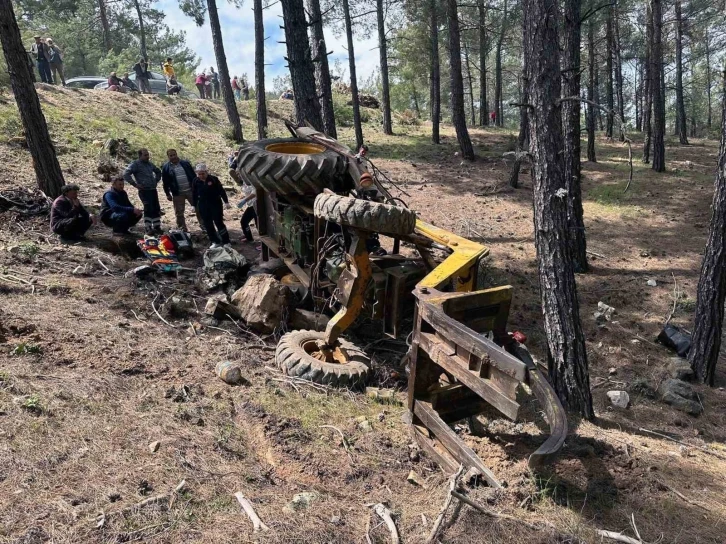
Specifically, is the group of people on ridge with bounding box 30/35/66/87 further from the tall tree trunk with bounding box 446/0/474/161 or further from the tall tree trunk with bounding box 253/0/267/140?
the tall tree trunk with bounding box 446/0/474/161

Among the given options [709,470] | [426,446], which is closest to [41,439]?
[426,446]

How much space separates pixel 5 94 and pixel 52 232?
27.7ft

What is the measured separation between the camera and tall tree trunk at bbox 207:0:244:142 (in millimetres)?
16078

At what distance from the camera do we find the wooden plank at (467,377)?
285 centimetres

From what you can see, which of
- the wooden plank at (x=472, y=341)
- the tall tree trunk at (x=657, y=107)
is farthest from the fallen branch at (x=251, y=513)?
the tall tree trunk at (x=657, y=107)

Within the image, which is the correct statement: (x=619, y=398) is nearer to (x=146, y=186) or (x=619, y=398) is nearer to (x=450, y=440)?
(x=450, y=440)

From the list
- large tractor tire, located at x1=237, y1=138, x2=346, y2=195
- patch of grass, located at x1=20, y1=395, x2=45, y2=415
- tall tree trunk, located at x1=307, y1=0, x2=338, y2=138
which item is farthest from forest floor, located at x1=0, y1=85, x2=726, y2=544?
tall tree trunk, located at x1=307, y1=0, x2=338, y2=138

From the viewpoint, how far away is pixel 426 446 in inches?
147

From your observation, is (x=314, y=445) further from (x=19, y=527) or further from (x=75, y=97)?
(x=75, y=97)

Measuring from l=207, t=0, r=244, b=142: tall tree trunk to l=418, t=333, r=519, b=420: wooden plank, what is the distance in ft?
46.2

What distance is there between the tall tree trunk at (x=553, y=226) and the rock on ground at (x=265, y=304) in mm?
2875

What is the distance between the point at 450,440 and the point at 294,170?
3.51m

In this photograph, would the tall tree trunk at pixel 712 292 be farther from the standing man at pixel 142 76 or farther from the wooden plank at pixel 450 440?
the standing man at pixel 142 76

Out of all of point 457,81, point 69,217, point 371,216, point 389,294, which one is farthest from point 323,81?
point 371,216
